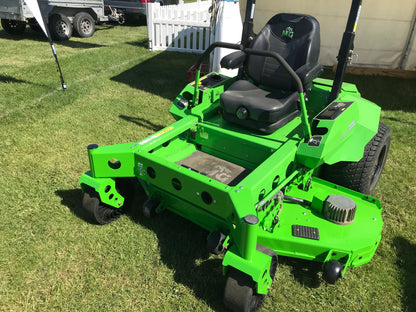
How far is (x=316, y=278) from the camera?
2.71 metres

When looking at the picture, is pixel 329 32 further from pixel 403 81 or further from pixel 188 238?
pixel 188 238

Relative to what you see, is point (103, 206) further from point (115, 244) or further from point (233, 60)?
point (233, 60)

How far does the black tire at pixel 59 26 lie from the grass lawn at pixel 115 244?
516 cm

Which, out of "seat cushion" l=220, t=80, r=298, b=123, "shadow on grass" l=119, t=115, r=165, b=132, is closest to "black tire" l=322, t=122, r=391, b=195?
"seat cushion" l=220, t=80, r=298, b=123

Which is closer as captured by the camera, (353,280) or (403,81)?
(353,280)

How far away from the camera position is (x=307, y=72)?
3.14 meters

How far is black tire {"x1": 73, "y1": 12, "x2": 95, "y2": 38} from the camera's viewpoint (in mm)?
10438

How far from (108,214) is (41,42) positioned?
27.8 feet

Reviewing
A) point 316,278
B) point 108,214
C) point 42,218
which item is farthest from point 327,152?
point 42,218

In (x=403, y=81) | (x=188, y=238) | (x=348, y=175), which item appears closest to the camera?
(x=188, y=238)

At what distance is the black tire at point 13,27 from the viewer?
10.5 m

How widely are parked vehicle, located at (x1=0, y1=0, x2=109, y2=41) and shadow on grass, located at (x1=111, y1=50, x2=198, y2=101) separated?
3253mm

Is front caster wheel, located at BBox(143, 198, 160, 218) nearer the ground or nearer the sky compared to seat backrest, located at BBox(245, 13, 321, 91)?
nearer the ground

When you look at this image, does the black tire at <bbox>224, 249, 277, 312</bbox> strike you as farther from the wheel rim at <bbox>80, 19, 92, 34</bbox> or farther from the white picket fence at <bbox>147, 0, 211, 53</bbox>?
the wheel rim at <bbox>80, 19, 92, 34</bbox>
